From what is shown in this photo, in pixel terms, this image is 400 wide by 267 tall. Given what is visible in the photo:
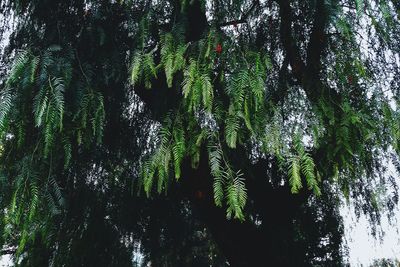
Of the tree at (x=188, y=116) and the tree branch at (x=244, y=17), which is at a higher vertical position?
the tree branch at (x=244, y=17)

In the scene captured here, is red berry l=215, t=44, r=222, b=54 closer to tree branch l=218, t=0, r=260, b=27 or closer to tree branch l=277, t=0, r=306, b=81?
tree branch l=218, t=0, r=260, b=27

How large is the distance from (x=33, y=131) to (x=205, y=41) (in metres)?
0.99

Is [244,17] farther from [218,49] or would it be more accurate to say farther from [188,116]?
[188,116]

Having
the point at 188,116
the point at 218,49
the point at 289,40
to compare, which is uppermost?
the point at 289,40

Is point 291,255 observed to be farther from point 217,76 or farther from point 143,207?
point 217,76

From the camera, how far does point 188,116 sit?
1.89 meters

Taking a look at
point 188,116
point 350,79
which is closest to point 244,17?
point 350,79

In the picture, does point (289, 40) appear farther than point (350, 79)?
Yes

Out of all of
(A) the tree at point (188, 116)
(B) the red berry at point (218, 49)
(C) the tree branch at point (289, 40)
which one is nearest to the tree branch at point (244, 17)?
(A) the tree at point (188, 116)

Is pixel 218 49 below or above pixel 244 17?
below

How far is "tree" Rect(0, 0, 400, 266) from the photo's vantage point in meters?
1.75

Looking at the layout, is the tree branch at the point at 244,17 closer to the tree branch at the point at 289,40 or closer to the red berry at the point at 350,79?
the tree branch at the point at 289,40

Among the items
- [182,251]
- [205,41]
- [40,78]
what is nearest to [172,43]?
Result: [205,41]

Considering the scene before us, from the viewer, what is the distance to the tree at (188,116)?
69.1 inches
